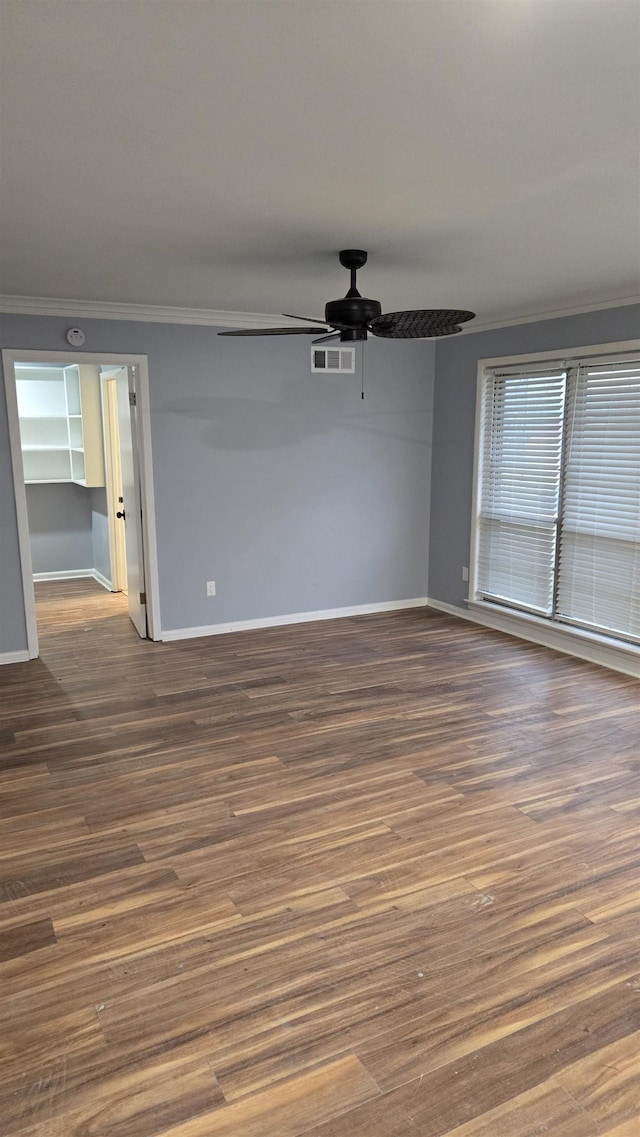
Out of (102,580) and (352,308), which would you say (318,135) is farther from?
(102,580)

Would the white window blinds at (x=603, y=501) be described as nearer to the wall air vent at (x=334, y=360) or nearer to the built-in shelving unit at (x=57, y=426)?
the wall air vent at (x=334, y=360)

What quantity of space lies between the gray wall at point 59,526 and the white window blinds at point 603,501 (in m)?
5.24

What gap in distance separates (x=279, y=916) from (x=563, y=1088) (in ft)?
3.27

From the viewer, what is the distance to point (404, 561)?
652cm

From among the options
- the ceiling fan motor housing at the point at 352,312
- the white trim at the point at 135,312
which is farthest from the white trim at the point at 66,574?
the ceiling fan motor housing at the point at 352,312

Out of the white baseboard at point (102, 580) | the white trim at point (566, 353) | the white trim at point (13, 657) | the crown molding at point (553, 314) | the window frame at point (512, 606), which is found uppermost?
the crown molding at point (553, 314)

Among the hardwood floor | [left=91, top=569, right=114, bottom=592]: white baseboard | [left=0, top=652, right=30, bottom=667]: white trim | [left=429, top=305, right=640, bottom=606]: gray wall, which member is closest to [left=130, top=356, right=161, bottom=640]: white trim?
[left=0, top=652, right=30, bottom=667]: white trim

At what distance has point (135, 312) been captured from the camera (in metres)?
5.02

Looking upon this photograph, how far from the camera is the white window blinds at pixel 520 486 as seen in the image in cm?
523

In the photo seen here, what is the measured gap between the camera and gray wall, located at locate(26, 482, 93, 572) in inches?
305

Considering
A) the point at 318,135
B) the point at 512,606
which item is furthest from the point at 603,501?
the point at 318,135

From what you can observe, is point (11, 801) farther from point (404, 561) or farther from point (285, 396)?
point (404, 561)

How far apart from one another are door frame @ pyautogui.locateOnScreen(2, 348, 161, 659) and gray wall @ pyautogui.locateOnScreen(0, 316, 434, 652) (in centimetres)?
5

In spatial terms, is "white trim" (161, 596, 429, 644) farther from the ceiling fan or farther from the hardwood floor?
the ceiling fan
